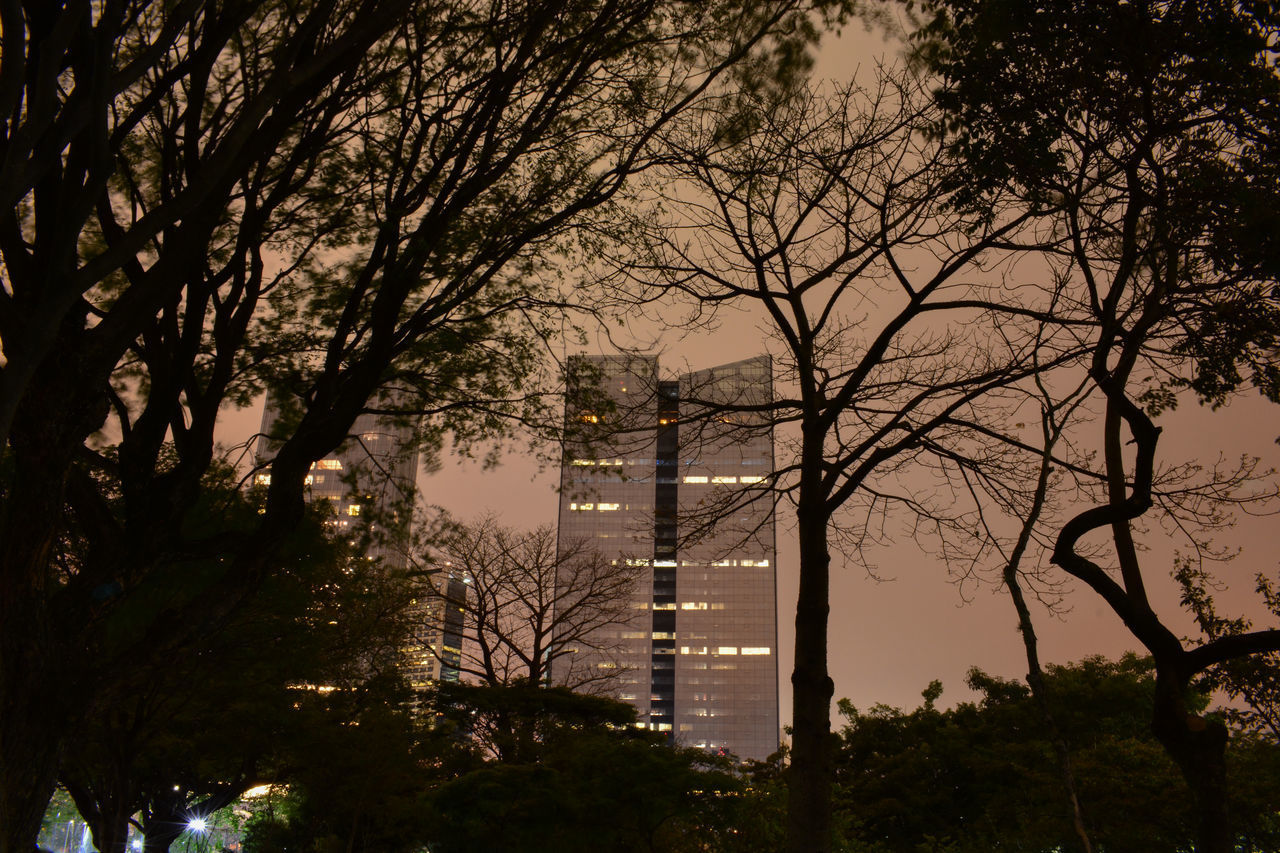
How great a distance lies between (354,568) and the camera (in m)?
20.5

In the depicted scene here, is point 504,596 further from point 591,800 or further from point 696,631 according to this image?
point 696,631

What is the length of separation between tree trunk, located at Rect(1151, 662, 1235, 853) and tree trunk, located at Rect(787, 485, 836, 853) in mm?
2224

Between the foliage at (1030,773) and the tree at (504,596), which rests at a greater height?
the tree at (504,596)

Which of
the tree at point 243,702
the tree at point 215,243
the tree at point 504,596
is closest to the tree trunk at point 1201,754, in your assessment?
the tree at point 215,243

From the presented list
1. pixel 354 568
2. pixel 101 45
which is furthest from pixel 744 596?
pixel 101 45

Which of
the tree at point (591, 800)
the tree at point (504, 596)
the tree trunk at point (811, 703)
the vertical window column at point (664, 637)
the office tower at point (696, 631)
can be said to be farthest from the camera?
the vertical window column at point (664, 637)

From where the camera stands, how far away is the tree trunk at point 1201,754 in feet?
17.1

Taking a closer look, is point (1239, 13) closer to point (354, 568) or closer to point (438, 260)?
point (438, 260)

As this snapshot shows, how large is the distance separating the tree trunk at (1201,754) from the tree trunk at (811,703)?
222 centimetres

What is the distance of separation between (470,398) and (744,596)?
91.9 metres

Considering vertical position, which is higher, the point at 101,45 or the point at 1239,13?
the point at 1239,13

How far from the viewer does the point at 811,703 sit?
6559 mm

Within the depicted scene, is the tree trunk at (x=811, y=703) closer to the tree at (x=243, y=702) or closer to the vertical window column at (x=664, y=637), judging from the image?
the tree at (x=243, y=702)

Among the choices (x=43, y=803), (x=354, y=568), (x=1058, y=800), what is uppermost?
(x=354, y=568)
